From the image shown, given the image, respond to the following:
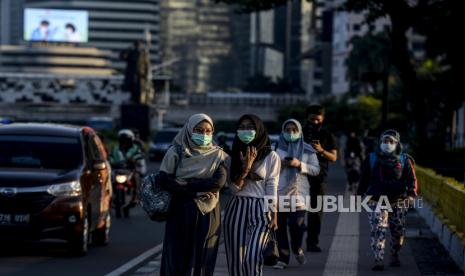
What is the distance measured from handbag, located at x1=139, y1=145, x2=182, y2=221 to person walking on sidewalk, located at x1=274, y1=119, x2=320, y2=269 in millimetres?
4310

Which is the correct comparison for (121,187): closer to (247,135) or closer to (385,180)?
(385,180)

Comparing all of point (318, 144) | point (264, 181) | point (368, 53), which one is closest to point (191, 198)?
point (264, 181)

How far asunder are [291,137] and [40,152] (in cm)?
404

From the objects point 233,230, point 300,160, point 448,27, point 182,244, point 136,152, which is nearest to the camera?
point 182,244

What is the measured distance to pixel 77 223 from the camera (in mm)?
16984

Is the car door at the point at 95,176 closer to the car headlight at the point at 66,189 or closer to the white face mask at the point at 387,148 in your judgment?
the car headlight at the point at 66,189

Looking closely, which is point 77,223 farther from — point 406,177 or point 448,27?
point 448,27

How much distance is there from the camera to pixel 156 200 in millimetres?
10883

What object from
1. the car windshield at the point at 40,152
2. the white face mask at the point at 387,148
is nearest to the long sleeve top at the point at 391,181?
the white face mask at the point at 387,148

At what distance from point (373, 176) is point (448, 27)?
27753 mm

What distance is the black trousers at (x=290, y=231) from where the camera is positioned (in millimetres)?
15516

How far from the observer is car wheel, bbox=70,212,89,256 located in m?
17.1

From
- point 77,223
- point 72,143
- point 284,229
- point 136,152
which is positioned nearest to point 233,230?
point 284,229

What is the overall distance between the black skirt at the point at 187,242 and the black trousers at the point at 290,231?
465 cm
